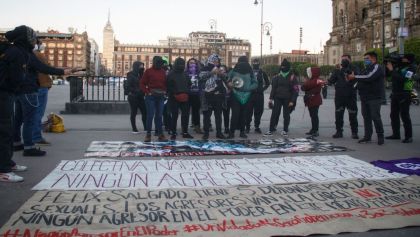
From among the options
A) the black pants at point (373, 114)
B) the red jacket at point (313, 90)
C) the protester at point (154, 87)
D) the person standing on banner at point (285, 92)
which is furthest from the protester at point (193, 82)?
the black pants at point (373, 114)

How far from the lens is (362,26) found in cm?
8538

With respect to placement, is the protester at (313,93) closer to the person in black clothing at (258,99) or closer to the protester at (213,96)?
the person in black clothing at (258,99)

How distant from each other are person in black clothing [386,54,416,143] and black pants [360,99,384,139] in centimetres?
70

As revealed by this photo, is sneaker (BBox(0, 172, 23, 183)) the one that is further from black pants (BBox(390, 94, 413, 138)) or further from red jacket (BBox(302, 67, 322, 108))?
black pants (BBox(390, 94, 413, 138))

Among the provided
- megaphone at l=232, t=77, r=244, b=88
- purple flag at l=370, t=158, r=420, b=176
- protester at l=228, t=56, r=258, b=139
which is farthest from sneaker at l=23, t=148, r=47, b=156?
purple flag at l=370, t=158, r=420, b=176

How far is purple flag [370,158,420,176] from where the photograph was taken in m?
6.29

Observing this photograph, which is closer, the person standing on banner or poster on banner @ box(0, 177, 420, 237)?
poster on banner @ box(0, 177, 420, 237)

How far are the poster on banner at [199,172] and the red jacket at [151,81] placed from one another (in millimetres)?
2615

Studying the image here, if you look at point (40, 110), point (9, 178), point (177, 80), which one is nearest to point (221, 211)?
point (9, 178)

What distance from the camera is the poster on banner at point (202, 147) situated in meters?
7.88

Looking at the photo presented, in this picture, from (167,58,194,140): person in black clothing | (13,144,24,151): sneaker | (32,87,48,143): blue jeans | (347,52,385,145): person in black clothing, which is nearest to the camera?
(13,144,24,151): sneaker

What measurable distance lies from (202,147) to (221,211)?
4.30 meters

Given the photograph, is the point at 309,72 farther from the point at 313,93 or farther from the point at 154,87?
the point at 154,87

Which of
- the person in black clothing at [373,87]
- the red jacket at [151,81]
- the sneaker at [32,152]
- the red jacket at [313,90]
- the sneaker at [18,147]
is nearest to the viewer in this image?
the sneaker at [32,152]
